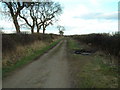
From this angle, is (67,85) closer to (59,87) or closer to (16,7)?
(59,87)

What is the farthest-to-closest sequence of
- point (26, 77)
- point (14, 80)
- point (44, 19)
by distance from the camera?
point (44, 19) < point (26, 77) < point (14, 80)

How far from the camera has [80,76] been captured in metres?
6.70

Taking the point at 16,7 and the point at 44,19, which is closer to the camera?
the point at 16,7

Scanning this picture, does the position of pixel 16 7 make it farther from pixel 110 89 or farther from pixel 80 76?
pixel 110 89

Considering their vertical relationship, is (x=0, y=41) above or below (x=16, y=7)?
below

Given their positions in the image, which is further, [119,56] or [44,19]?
[44,19]

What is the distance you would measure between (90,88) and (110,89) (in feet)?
2.41

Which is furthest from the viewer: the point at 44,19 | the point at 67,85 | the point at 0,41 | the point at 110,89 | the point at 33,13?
the point at 44,19

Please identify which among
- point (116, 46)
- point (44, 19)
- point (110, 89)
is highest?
point (44, 19)

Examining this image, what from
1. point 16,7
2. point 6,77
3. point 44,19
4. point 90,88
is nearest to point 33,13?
point 44,19

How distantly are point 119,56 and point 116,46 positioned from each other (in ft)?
3.12

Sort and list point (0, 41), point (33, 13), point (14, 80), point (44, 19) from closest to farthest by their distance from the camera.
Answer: point (14, 80) → point (0, 41) → point (33, 13) → point (44, 19)

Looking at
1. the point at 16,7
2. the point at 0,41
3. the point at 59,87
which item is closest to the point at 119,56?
the point at 59,87

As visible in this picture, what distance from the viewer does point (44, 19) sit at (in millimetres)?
37750
